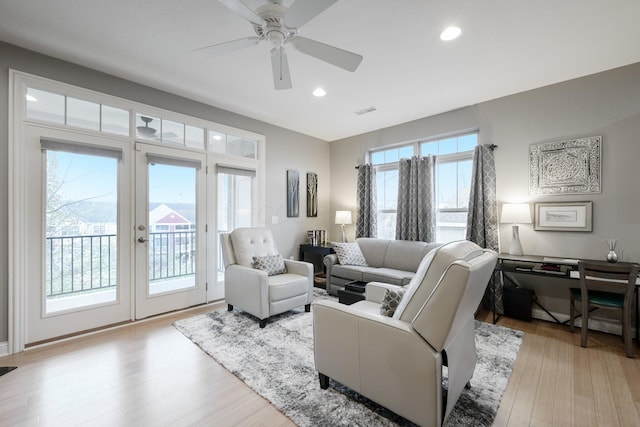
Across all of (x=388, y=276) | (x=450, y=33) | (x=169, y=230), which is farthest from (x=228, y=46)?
(x=388, y=276)

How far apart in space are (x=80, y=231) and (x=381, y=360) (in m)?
3.19

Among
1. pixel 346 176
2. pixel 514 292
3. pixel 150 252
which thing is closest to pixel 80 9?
pixel 150 252

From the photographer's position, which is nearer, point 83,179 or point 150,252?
point 83,179

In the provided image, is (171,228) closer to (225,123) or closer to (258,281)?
(258,281)

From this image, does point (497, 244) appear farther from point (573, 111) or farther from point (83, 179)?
point (83, 179)

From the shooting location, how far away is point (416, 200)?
4344 millimetres

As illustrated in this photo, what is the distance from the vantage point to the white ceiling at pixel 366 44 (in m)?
2.05

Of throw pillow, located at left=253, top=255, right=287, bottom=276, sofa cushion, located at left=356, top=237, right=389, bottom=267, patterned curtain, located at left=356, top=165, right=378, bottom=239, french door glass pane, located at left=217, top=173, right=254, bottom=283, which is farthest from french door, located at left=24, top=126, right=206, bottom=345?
patterned curtain, located at left=356, top=165, right=378, bottom=239

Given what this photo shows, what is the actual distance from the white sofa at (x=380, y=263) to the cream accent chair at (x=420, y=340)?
6.62 ft

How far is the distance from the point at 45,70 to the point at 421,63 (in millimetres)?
3667

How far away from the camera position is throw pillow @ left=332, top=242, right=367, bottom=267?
435cm

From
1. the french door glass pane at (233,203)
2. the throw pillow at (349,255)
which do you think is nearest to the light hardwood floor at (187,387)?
the french door glass pane at (233,203)

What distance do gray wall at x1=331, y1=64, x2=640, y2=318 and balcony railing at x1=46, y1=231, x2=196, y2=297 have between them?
4.29m

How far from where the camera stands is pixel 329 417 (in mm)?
1678
